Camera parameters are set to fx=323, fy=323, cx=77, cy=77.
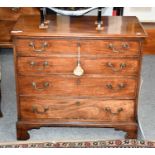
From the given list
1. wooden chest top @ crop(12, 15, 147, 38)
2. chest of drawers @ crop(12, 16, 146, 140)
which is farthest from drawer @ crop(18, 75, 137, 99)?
wooden chest top @ crop(12, 15, 147, 38)

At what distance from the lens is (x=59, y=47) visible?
5.97 ft

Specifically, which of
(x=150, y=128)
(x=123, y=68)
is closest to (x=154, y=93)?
(x=150, y=128)

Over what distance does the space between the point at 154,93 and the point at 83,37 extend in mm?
1192

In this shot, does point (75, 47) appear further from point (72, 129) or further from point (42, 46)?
point (72, 129)

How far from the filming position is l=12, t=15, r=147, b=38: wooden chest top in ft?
5.82

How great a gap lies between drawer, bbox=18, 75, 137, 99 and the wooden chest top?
10.6 inches

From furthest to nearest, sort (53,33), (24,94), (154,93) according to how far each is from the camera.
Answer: (154,93) < (24,94) < (53,33)

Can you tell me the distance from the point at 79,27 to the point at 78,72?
27 cm

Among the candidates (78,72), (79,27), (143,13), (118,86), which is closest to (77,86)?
(78,72)

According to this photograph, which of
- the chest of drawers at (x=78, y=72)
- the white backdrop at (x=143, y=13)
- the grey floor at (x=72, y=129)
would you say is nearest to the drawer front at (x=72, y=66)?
the chest of drawers at (x=78, y=72)

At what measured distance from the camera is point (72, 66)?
1864 mm

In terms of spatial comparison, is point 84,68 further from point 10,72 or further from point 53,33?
point 10,72

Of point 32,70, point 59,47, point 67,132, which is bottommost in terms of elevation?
point 67,132

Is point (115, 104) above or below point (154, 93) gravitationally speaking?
above
